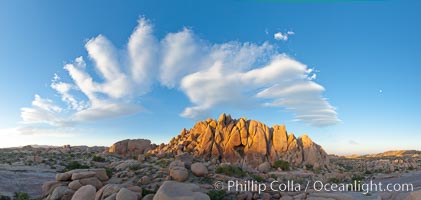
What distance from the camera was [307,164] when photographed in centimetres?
5850

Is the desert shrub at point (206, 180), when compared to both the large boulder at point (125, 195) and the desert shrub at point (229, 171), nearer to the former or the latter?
the desert shrub at point (229, 171)

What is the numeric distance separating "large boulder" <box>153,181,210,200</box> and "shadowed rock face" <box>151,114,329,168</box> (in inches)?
1699

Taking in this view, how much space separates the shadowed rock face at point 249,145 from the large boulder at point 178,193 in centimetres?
4316

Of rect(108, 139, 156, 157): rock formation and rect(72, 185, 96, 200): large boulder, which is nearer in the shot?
rect(72, 185, 96, 200): large boulder

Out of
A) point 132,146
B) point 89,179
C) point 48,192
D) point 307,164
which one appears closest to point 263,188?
point 89,179

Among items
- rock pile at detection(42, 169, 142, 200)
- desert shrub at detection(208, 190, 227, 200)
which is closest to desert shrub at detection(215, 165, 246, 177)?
desert shrub at detection(208, 190, 227, 200)

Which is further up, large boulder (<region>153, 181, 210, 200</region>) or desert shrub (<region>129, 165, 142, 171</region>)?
desert shrub (<region>129, 165, 142, 171</region>)

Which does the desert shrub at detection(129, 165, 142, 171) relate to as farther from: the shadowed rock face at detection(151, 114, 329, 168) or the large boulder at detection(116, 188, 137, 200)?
the shadowed rock face at detection(151, 114, 329, 168)

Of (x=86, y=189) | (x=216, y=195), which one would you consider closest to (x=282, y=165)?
(x=216, y=195)

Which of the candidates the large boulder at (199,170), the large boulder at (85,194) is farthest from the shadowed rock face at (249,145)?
the large boulder at (85,194)

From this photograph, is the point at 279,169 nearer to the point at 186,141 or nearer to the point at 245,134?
the point at 245,134

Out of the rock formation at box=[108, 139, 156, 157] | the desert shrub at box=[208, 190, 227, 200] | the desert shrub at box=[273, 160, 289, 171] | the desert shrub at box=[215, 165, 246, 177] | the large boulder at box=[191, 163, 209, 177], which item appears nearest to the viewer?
the desert shrub at box=[208, 190, 227, 200]

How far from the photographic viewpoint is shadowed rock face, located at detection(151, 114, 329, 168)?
6019 centimetres

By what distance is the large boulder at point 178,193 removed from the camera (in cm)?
1492
